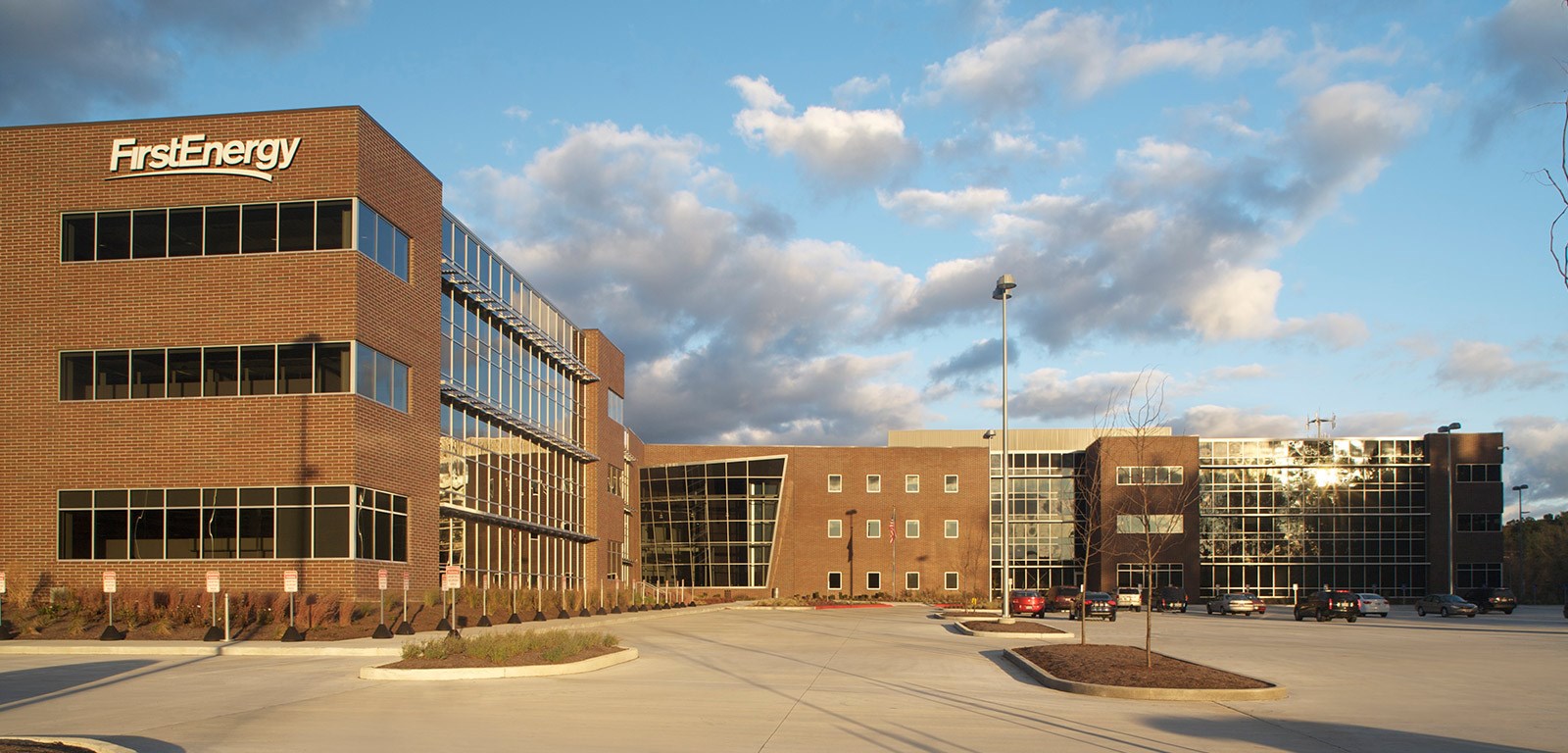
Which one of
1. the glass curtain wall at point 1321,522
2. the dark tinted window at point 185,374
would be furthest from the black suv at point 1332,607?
the dark tinted window at point 185,374

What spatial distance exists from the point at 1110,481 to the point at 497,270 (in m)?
51.7

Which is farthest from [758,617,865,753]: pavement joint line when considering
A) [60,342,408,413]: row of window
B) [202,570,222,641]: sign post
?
[60,342,408,413]: row of window

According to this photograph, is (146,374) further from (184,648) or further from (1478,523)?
(1478,523)

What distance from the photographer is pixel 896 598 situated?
84188mm

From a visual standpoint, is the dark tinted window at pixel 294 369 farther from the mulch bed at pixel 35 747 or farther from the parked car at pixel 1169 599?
the parked car at pixel 1169 599

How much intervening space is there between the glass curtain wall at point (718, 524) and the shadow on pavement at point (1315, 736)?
73.4 meters

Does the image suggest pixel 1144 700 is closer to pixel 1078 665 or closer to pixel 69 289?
pixel 1078 665

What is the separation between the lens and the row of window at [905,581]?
87.8 metres

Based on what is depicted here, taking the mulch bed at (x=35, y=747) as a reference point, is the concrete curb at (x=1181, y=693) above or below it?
below

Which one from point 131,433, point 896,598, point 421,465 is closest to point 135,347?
point 131,433

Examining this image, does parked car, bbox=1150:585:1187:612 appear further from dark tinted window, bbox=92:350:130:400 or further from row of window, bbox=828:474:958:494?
dark tinted window, bbox=92:350:130:400

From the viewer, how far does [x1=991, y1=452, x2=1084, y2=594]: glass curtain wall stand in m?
91.8

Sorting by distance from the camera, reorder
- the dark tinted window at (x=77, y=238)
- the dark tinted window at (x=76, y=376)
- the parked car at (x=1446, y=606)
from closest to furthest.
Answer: the dark tinted window at (x=76, y=376)
the dark tinted window at (x=77, y=238)
the parked car at (x=1446, y=606)

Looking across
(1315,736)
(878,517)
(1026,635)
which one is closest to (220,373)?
(1026,635)
